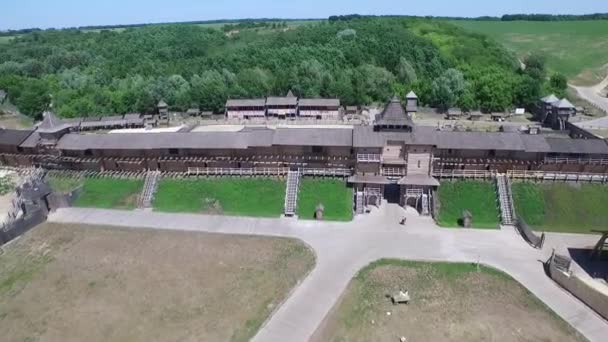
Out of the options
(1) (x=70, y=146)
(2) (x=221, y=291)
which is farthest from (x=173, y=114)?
(2) (x=221, y=291)

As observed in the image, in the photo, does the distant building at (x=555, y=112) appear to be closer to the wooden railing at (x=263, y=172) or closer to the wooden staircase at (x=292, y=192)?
the wooden railing at (x=263, y=172)

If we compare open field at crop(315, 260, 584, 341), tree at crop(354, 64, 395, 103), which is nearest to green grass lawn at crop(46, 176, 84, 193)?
open field at crop(315, 260, 584, 341)

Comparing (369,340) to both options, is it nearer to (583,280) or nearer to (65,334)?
(583,280)

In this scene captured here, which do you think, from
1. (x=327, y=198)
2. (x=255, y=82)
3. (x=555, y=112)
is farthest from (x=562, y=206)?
(x=255, y=82)

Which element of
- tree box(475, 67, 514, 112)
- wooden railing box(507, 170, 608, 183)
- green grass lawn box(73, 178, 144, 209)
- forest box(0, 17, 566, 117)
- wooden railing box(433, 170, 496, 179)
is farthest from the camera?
forest box(0, 17, 566, 117)

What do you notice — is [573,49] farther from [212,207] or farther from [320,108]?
[212,207]

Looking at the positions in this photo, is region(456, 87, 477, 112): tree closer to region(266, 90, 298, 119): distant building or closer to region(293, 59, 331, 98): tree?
region(293, 59, 331, 98): tree
